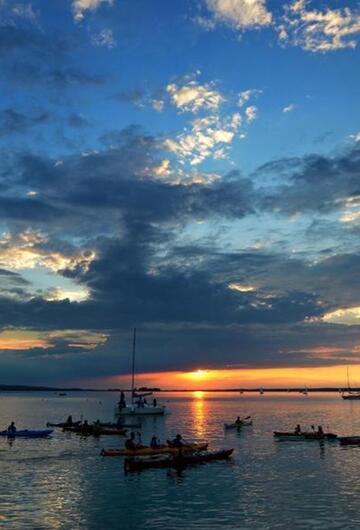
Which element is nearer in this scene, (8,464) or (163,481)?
(163,481)

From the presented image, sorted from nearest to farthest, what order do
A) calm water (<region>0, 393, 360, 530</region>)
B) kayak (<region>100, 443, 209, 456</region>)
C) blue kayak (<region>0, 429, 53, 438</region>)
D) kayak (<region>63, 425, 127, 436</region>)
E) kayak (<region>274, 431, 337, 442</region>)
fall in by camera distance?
calm water (<region>0, 393, 360, 530</region>) < kayak (<region>100, 443, 209, 456</region>) < kayak (<region>274, 431, 337, 442</region>) < blue kayak (<region>0, 429, 53, 438</region>) < kayak (<region>63, 425, 127, 436</region>)

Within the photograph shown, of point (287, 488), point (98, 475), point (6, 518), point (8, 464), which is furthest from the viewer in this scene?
point (8, 464)

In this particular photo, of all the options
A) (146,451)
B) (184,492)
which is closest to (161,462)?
(146,451)

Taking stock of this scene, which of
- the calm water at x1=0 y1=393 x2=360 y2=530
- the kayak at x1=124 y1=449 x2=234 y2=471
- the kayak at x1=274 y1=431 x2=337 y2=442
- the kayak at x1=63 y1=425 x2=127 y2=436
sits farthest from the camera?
the kayak at x1=63 y1=425 x2=127 y2=436

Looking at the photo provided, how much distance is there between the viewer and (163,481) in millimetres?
43062

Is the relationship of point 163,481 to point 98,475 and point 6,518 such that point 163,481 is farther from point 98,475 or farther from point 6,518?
point 6,518

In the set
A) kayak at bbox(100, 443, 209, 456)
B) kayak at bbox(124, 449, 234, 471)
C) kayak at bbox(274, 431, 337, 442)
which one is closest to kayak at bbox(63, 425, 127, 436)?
kayak at bbox(274, 431, 337, 442)

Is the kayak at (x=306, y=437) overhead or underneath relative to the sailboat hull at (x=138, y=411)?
underneath

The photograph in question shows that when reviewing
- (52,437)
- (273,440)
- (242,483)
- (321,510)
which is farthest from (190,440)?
(321,510)

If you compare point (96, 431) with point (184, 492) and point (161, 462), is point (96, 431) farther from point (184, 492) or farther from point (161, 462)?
point (184, 492)

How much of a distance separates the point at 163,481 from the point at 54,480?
8951mm

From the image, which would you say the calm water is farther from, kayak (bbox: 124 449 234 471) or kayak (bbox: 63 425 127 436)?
kayak (bbox: 63 425 127 436)

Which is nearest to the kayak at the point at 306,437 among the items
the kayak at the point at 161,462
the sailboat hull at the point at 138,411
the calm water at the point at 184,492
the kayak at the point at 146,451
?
the calm water at the point at 184,492

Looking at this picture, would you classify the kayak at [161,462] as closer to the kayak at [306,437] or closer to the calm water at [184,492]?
the calm water at [184,492]
